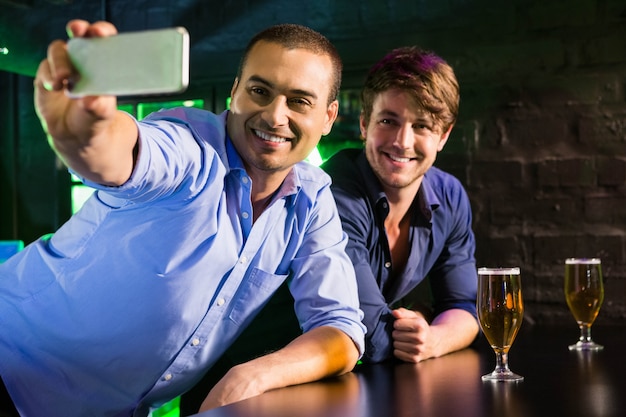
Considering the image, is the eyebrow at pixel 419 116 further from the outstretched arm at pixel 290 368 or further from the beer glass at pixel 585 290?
the outstretched arm at pixel 290 368

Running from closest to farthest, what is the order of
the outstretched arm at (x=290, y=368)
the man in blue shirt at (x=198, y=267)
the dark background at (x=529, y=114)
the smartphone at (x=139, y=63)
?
the smartphone at (x=139, y=63) → the outstretched arm at (x=290, y=368) → the man in blue shirt at (x=198, y=267) → the dark background at (x=529, y=114)

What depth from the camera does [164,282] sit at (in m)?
1.49

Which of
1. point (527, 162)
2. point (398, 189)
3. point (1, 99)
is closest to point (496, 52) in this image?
point (527, 162)

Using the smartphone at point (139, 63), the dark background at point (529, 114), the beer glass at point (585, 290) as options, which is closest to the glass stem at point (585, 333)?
the beer glass at point (585, 290)

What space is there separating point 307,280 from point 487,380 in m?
0.48

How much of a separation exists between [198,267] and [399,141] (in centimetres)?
74

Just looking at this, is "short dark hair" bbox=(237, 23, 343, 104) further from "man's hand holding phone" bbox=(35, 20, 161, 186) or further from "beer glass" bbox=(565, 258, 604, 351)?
"beer glass" bbox=(565, 258, 604, 351)

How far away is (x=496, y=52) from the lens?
2.93 m

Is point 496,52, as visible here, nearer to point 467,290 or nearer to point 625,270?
point 625,270

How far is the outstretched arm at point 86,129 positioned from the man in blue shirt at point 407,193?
0.85 metres

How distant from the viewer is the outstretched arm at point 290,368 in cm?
129

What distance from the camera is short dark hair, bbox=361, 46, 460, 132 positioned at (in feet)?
6.59

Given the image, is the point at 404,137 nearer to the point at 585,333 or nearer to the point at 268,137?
the point at 268,137

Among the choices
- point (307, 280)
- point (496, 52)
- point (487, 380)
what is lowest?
point (487, 380)
